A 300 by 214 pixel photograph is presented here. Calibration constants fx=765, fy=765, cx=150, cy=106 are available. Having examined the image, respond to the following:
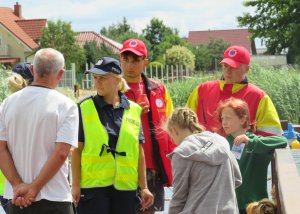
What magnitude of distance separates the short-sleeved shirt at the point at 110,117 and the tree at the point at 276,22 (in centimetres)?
3709

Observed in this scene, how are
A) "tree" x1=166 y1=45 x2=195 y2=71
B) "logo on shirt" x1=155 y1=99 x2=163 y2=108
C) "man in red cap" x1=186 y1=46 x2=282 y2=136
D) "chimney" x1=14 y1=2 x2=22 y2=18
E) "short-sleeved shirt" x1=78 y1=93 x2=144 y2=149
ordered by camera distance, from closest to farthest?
"short-sleeved shirt" x1=78 y1=93 x2=144 y2=149
"man in red cap" x1=186 y1=46 x2=282 y2=136
"logo on shirt" x1=155 y1=99 x2=163 y2=108
"tree" x1=166 y1=45 x2=195 y2=71
"chimney" x1=14 y1=2 x2=22 y2=18

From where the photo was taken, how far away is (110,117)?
203 inches

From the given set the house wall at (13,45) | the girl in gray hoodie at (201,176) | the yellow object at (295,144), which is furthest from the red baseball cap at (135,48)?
the house wall at (13,45)

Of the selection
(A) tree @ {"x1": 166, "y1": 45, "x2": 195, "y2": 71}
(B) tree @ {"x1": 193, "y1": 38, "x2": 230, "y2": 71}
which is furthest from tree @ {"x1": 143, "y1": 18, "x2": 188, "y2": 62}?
(A) tree @ {"x1": 166, "y1": 45, "x2": 195, "y2": 71}

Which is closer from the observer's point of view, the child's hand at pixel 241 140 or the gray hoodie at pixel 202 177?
the gray hoodie at pixel 202 177

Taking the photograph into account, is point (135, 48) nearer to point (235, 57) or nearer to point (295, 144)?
point (235, 57)

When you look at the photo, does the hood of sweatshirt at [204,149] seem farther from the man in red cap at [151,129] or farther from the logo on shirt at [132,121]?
the man in red cap at [151,129]

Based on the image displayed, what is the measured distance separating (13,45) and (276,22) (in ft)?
90.3

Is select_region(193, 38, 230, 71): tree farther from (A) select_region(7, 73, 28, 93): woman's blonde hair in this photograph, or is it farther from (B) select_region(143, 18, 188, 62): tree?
(A) select_region(7, 73, 28, 93): woman's blonde hair

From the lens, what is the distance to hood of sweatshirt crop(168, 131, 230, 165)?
14.3 ft

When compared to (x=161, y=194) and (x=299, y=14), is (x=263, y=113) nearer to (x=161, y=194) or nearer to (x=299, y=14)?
(x=161, y=194)

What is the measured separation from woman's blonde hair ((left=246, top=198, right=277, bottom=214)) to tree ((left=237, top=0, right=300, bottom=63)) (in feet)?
122

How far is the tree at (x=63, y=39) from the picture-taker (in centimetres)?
5566

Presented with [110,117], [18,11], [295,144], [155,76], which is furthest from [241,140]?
[18,11]
